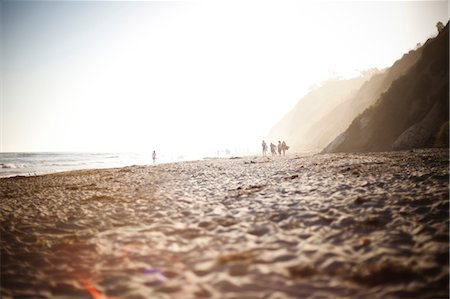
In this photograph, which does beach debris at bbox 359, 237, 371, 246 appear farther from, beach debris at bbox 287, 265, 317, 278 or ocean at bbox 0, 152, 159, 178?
ocean at bbox 0, 152, 159, 178

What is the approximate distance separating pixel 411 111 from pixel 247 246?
2983 centimetres

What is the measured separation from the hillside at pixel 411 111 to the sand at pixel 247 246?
709 inches

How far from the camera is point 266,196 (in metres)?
9.14

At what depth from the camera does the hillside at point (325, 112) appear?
61125 millimetres

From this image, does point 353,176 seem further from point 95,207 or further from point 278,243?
point 95,207

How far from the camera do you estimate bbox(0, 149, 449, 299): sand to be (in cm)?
392

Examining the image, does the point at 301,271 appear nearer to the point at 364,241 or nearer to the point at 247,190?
the point at 364,241

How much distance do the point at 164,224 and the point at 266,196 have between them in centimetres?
386

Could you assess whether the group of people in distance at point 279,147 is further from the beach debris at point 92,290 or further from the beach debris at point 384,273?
the beach debris at point 92,290

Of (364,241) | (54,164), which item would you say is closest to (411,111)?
(364,241)

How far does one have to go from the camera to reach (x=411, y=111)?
27.1 metres

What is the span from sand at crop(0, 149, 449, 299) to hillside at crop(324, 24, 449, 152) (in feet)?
59.1

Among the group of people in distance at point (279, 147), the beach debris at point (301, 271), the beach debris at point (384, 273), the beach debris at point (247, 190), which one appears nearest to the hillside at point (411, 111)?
the group of people in distance at point (279, 147)

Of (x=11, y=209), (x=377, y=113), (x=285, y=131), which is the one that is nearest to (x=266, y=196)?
(x=11, y=209)
